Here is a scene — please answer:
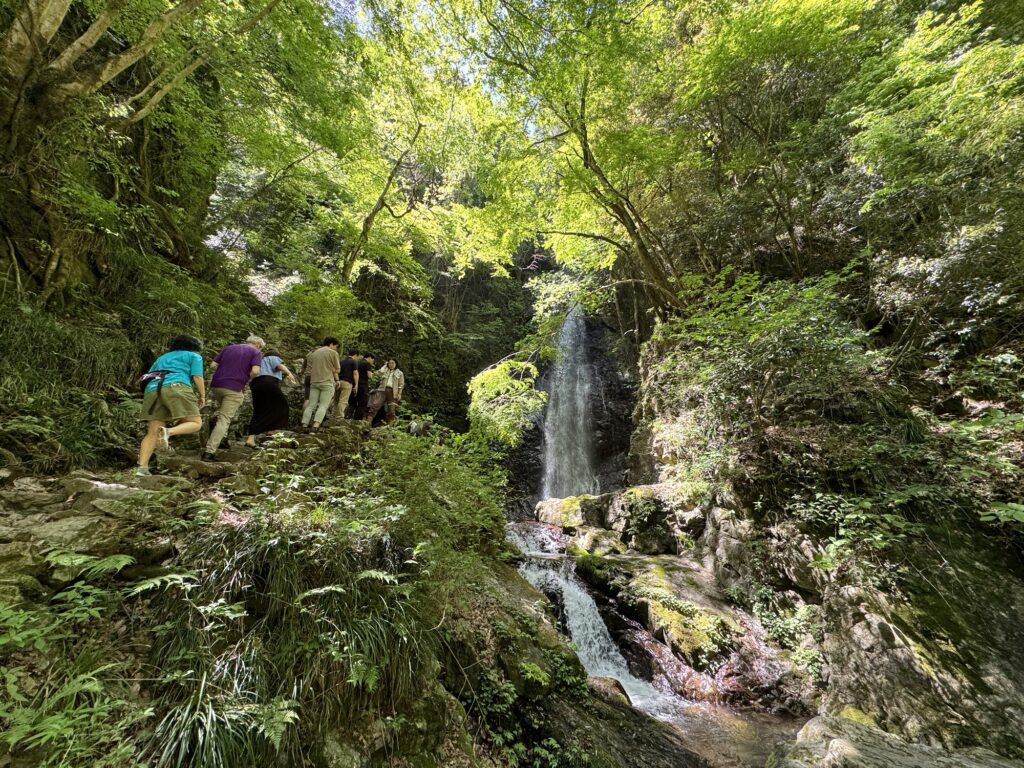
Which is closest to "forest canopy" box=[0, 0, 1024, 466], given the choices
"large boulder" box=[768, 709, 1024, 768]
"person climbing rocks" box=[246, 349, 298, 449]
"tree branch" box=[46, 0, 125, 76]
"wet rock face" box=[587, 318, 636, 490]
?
"tree branch" box=[46, 0, 125, 76]

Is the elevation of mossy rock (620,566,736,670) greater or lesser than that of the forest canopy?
lesser

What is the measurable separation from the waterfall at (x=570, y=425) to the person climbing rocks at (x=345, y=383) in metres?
8.68

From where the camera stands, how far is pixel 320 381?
6.45 m

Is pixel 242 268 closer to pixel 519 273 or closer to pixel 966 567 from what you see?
pixel 519 273

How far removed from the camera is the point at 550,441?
16.8 metres

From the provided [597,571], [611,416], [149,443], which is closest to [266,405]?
[149,443]

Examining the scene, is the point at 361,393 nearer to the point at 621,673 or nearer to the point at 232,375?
the point at 232,375

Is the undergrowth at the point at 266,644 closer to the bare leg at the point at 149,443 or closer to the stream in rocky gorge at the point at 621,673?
the bare leg at the point at 149,443

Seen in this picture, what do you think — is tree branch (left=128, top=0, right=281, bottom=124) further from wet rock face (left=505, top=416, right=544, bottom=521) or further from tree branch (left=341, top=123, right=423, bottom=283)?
wet rock face (left=505, top=416, right=544, bottom=521)

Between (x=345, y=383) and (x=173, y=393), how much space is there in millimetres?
3448

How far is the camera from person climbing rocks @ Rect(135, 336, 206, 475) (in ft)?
12.8

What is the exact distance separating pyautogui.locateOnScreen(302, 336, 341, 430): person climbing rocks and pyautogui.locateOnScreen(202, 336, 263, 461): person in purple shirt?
112 cm

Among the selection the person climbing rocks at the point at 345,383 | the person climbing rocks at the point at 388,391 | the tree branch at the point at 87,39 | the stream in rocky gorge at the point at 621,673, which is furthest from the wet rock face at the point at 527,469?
the tree branch at the point at 87,39

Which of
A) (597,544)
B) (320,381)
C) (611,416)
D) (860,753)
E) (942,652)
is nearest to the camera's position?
(860,753)
